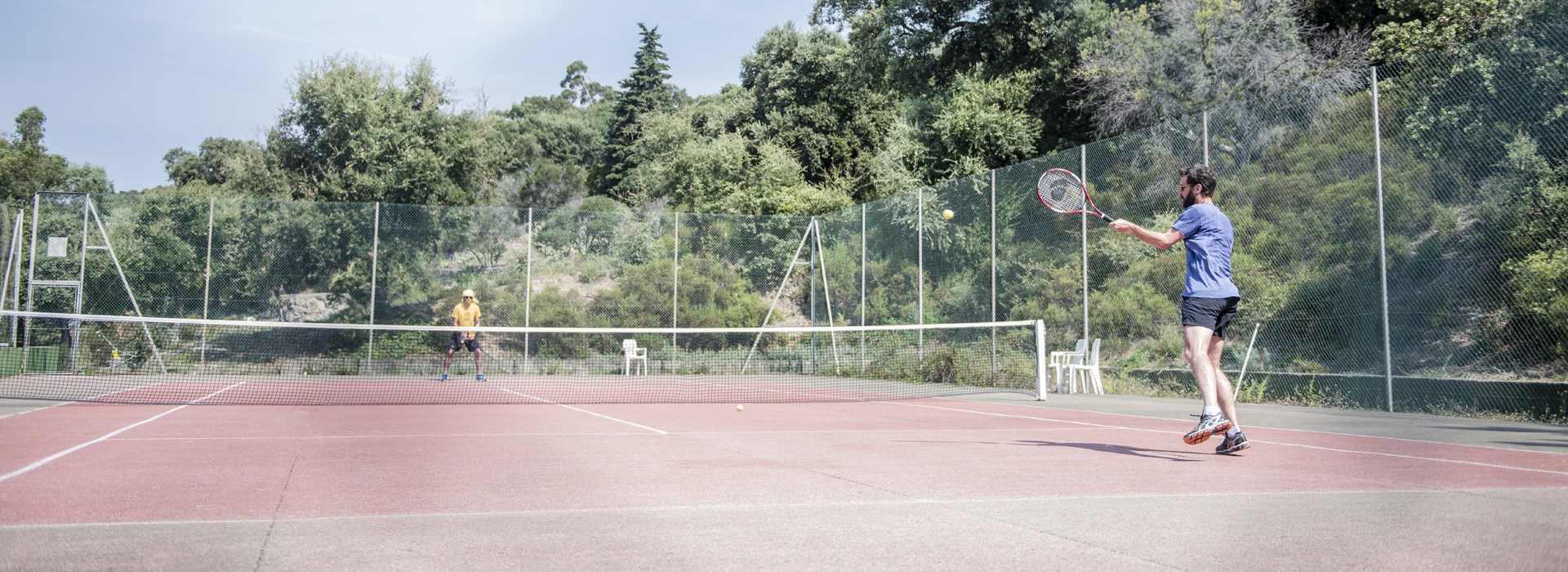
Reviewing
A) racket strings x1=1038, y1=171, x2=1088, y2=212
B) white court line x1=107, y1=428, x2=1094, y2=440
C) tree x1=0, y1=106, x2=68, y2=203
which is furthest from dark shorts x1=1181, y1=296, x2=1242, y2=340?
tree x1=0, y1=106, x2=68, y2=203

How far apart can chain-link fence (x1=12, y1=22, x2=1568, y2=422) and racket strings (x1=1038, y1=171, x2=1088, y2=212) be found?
247cm

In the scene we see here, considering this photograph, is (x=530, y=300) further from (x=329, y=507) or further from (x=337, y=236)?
(x=329, y=507)

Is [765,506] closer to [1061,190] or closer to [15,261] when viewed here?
[1061,190]

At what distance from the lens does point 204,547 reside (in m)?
3.36

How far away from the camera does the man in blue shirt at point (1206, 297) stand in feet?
19.9

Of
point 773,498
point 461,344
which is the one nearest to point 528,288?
point 461,344

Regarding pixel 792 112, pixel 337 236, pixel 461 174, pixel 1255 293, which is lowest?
pixel 1255 293

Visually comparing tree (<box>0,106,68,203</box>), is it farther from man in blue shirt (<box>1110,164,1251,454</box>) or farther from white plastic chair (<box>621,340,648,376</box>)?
man in blue shirt (<box>1110,164,1251,454</box>)

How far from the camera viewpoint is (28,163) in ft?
109

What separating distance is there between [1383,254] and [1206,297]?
4870mm

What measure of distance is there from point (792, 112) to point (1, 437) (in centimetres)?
3215

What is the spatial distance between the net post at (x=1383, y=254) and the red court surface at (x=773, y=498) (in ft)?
5.13

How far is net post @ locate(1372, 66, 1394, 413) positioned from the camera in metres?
9.89

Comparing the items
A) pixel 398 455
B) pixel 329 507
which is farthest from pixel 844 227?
pixel 329 507
